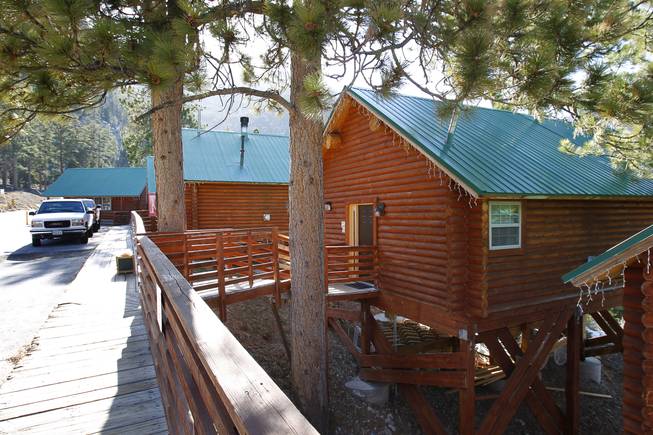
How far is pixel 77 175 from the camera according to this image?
39.9 m

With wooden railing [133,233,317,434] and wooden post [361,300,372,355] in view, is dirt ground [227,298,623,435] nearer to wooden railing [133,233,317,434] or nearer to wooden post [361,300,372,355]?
wooden post [361,300,372,355]

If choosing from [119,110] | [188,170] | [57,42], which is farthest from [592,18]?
[119,110]

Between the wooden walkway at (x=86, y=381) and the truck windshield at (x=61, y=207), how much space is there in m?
15.0

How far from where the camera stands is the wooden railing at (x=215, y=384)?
3.60 feet

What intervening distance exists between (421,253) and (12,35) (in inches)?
296

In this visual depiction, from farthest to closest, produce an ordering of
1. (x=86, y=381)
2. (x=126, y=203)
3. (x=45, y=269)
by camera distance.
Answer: (x=126, y=203), (x=45, y=269), (x=86, y=381)

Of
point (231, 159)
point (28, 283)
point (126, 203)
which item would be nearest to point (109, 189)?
point (126, 203)

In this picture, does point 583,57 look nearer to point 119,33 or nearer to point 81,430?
point 119,33

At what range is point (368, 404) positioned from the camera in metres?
9.25

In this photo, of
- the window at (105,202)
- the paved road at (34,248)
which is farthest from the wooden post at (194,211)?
the window at (105,202)

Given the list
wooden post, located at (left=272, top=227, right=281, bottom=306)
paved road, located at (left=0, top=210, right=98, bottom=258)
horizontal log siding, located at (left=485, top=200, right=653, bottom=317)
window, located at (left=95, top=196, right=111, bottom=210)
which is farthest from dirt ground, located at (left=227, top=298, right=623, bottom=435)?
window, located at (left=95, top=196, right=111, bottom=210)

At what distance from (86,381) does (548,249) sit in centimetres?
870

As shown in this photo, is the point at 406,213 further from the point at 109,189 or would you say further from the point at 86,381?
the point at 109,189

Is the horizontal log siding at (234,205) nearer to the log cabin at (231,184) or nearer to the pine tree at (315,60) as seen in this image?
the log cabin at (231,184)
